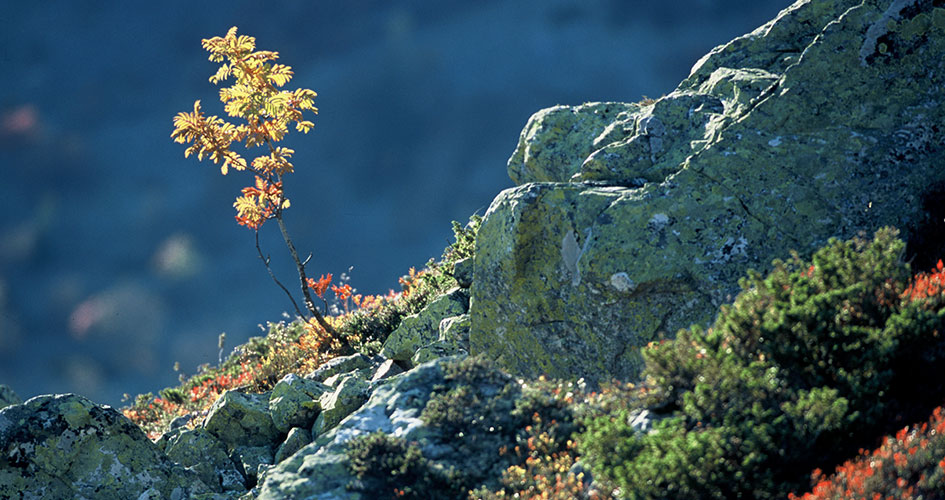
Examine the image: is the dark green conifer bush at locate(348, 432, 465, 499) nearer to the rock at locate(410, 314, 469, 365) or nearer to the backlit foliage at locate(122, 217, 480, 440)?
the rock at locate(410, 314, 469, 365)

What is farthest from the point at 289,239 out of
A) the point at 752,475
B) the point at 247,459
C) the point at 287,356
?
the point at 752,475

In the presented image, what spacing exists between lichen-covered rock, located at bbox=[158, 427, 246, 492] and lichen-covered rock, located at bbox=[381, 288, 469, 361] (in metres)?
3.18

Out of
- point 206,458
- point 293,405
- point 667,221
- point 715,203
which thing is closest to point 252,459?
point 206,458

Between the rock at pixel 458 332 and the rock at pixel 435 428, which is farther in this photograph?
the rock at pixel 458 332

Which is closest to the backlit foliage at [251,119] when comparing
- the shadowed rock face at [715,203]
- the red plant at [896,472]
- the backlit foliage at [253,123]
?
the backlit foliage at [253,123]

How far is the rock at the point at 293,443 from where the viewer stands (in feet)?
35.9

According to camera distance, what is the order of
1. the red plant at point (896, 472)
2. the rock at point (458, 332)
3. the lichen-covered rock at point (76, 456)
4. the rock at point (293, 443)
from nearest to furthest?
the red plant at point (896, 472) < the lichen-covered rock at point (76, 456) < the rock at point (293, 443) < the rock at point (458, 332)

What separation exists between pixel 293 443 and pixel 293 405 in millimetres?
708

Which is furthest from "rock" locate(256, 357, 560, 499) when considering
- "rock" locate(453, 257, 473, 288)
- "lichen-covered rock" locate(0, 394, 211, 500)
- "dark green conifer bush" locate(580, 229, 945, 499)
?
"rock" locate(453, 257, 473, 288)

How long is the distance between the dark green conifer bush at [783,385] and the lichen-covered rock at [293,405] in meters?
6.01

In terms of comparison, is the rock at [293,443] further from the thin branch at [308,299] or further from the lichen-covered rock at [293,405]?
the thin branch at [308,299]

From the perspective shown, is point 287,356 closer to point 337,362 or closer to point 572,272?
point 337,362

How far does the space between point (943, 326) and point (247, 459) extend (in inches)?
352

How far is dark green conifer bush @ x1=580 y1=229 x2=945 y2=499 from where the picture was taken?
549 centimetres
